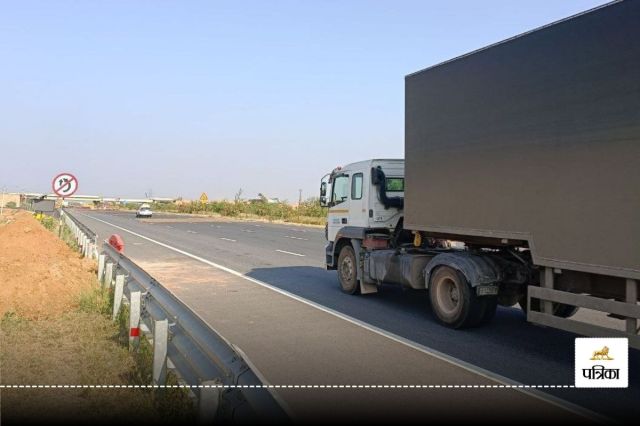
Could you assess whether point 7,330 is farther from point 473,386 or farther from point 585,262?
point 585,262

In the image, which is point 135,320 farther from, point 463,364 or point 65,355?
point 463,364

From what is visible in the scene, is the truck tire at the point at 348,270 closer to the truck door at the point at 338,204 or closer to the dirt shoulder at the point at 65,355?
the truck door at the point at 338,204

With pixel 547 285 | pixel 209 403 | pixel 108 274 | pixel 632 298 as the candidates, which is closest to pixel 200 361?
pixel 209 403

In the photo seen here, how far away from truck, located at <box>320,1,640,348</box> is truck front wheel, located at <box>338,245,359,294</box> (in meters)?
1.03

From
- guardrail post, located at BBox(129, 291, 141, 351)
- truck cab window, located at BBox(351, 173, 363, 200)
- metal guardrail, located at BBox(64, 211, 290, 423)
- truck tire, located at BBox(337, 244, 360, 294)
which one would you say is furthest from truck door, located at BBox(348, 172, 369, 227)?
guardrail post, located at BBox(129, 291, 141, 351)

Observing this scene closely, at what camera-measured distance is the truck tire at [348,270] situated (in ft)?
36.0

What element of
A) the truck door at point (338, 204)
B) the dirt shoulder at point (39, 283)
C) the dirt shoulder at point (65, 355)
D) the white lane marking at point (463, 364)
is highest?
the truck door at point (338, 204)

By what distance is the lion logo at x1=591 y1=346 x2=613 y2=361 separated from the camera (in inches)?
219

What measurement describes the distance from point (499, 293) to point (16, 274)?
791 cm

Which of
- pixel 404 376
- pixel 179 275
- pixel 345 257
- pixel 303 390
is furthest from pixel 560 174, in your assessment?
pixel 179 275

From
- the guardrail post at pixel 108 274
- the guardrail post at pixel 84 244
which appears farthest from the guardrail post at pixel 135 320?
the guardrail post at pixel 84 244

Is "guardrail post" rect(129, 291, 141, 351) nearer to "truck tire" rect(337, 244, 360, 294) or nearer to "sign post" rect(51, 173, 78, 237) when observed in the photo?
"truck tire" rect(337, 244, 360, 294)

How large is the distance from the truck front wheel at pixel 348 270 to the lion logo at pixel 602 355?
5.58 meters

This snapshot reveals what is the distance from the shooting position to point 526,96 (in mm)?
6762
